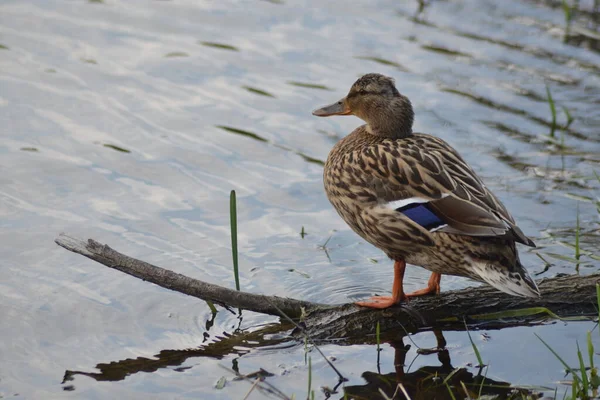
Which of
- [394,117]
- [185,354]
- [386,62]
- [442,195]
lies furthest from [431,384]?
[386,62]

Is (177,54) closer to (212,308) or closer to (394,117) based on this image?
(394,117)

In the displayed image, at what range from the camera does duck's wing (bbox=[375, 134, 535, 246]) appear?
5.14 m

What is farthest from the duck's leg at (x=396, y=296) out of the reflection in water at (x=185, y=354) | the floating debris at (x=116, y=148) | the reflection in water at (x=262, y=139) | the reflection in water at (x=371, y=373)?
the floating debris at (x=116, y=148)

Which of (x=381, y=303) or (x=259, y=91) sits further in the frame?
(x=259, y=91)

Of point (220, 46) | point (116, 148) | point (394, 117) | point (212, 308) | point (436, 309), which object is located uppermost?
point (394, 117)

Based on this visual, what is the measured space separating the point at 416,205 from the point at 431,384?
97cm

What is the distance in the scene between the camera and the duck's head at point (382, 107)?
6129mm

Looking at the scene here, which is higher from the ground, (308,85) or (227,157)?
(308,85)

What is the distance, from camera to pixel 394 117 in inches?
241

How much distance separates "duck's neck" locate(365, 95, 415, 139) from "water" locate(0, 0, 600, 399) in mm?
1061

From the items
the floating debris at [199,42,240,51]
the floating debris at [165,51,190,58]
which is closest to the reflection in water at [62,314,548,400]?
the floating debris at [165,51,190,58]

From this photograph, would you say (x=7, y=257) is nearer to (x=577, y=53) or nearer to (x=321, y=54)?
(x=321, y=54)

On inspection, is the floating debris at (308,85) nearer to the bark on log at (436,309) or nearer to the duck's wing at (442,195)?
the duck's wing at (442,195)

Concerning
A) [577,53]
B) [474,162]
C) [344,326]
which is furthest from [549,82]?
[344,326]
